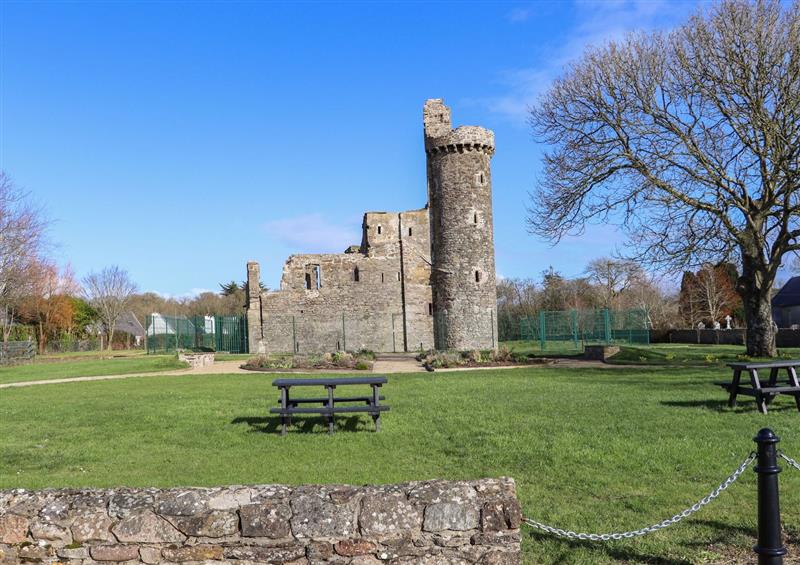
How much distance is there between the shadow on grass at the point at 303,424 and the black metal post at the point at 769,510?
6419mm

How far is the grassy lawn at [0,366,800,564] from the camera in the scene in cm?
556

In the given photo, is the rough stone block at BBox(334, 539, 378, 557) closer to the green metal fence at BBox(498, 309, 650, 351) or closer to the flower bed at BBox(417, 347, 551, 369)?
the flower bed at BBox(417, 347, 551, 369)

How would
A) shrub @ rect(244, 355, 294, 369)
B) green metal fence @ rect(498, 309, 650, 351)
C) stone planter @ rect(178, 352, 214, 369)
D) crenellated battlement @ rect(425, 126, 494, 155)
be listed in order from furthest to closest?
green metal fence @ rect(498, 309, 650, 351) < crenellated battlement @ rect(425, 126, 494, 155) < stone planter @ rect(178, 352, 214, 369) < shrub @ rect(244, 355, 294, 369)

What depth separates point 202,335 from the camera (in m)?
43.6

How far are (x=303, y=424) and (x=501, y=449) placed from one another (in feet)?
11.4

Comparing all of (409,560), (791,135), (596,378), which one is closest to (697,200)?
(791,135)

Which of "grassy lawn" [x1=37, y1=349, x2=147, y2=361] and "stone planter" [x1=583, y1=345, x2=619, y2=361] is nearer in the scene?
"stone planter" [x1=583, y1=345, x2=619, y2=361]

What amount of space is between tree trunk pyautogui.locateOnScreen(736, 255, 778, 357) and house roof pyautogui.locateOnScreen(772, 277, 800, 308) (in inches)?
1493

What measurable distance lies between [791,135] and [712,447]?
53.8 ft

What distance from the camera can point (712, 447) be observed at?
26.2ft

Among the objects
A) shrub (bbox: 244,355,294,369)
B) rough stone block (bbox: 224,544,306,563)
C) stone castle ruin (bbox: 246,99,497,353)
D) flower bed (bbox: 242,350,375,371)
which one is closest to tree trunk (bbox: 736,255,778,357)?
flower bed (bbox: 242,350,375,371)

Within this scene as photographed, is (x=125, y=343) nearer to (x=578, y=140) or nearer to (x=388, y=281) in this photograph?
(x=388, y=281)

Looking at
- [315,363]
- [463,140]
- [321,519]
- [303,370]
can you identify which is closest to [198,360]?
[315,363]

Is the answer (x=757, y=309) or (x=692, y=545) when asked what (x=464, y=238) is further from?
(x=692, y=545)
